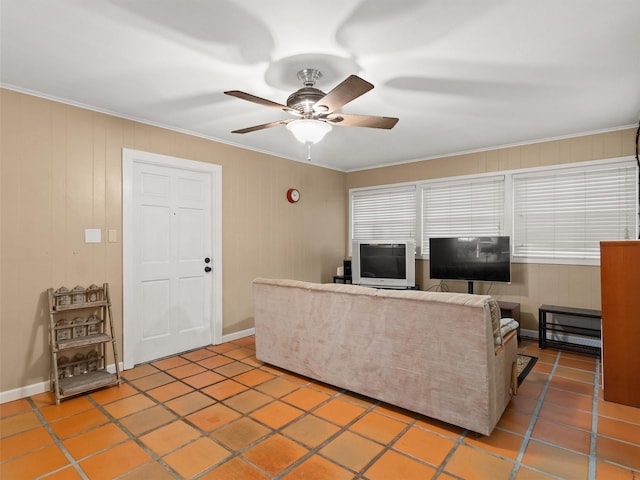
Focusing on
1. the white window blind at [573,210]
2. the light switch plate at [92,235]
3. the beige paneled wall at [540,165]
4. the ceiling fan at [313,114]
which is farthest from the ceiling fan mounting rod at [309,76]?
the white window blind at [573,210]

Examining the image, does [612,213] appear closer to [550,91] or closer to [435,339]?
[550,91]

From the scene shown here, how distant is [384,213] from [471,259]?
5.65 feet

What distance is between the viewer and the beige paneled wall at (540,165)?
3.99m

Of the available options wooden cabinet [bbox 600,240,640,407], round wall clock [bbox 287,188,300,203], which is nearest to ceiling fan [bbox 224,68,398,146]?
wooden cabinet [bbox 600,240,640,407]

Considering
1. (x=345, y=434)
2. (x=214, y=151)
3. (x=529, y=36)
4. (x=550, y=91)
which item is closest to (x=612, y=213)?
(x=550, y=91)

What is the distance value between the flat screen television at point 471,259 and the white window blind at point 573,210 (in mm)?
378

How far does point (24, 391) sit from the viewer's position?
9.45ft

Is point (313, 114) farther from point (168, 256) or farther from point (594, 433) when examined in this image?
point (594, 433)

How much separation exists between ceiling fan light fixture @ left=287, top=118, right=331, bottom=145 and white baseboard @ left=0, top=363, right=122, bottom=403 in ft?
9.71

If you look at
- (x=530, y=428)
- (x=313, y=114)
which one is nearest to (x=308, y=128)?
(x=313, y=114)

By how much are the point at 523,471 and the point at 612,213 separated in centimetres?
336

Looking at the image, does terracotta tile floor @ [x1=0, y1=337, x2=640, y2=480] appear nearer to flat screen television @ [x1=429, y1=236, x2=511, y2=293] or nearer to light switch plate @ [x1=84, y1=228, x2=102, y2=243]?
light switch plate @ [x1=84, y1=228, x2=102, y2=243]

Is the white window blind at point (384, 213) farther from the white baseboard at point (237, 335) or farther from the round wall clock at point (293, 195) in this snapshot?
the white baseboard at point (237, 335)

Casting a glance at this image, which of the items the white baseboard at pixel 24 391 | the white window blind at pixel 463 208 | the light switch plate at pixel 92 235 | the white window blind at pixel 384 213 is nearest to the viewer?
the white baseboard at pixel 24 391
